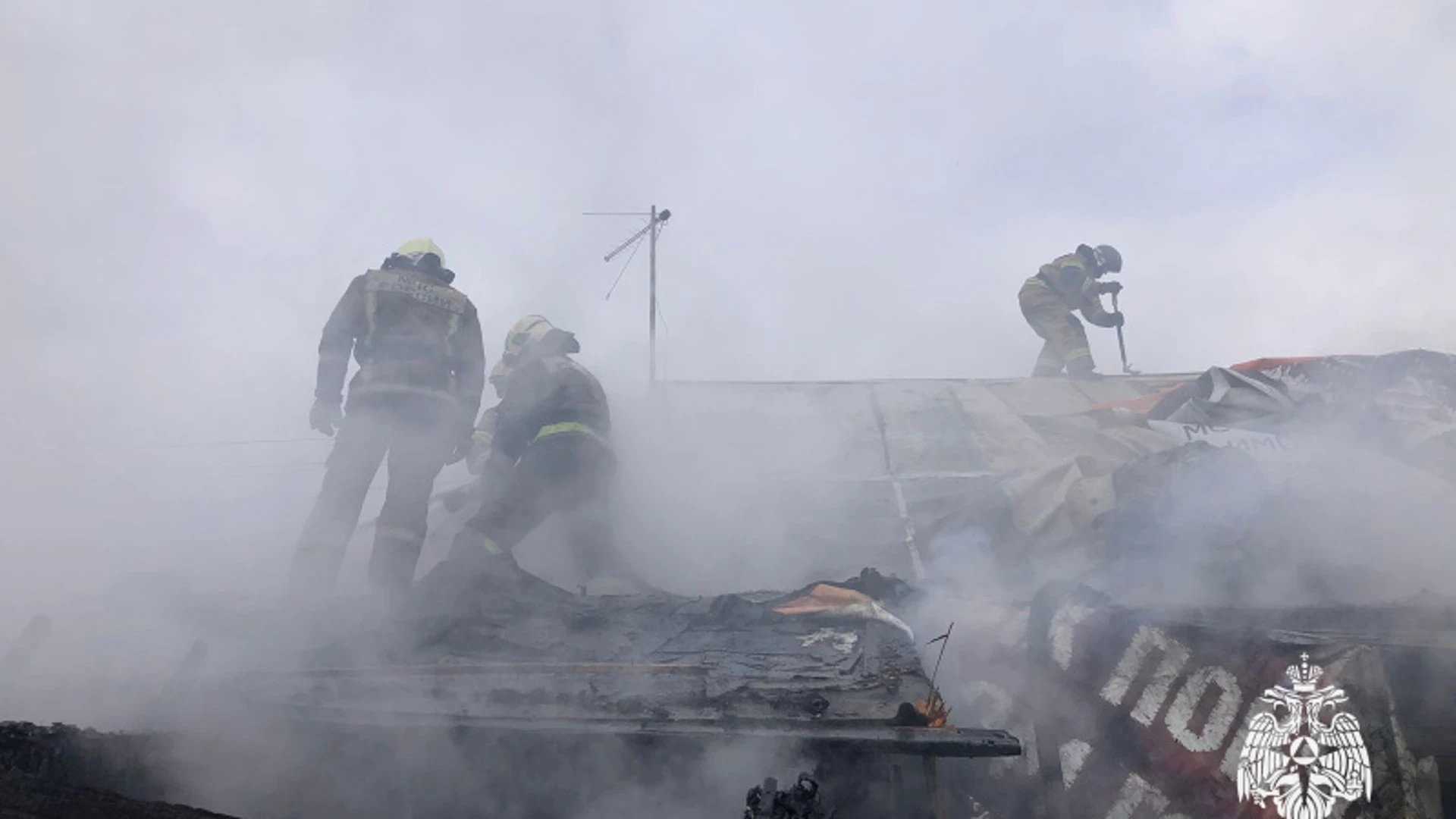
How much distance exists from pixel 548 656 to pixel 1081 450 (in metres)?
4.84

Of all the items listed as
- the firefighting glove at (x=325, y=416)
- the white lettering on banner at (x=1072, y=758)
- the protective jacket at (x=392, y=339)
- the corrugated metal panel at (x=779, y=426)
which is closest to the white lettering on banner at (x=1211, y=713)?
the white lettering on banner at (x=1072, y=758)

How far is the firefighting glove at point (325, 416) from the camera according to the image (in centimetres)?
517

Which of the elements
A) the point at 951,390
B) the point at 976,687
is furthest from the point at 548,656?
the point at 951,390

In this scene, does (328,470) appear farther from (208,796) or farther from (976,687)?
(976,687)

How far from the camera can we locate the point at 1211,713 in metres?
2.75

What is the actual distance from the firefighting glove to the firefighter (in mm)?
7733

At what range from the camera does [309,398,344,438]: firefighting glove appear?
17.0ft

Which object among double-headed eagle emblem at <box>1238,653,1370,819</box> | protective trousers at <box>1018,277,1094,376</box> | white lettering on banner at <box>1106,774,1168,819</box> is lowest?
white lettering on banner at <box>1106,774,1168,819</box>

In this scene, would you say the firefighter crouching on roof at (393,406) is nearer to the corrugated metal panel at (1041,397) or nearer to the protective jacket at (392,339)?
the protective jacket at (392,339)

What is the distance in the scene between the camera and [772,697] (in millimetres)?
2943

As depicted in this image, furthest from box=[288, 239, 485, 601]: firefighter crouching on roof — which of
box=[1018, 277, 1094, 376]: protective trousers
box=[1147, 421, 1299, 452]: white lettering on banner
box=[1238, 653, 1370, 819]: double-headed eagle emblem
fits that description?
box=[1018, 277, 1094, 376]: protective trousers

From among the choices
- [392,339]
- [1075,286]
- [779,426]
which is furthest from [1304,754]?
[1075,286]

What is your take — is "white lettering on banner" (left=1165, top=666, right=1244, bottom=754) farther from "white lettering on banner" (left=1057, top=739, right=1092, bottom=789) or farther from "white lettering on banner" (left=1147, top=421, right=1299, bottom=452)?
"white lettering on banner" (left=1147, top=421, right=1299, bottom=452)

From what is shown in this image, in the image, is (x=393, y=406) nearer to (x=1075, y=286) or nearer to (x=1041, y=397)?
(x=1041, y=397)
